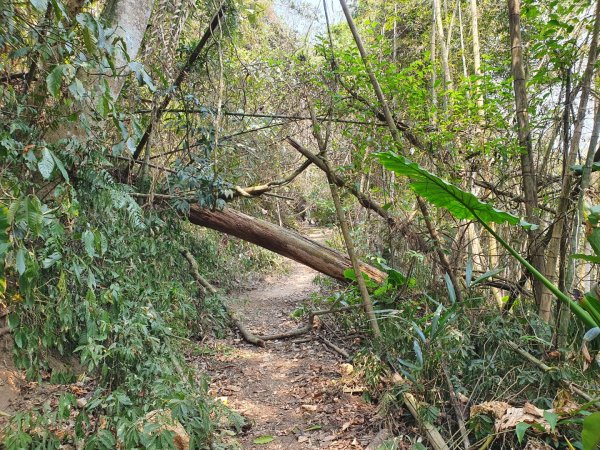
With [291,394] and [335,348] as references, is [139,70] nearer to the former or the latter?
[291,394]

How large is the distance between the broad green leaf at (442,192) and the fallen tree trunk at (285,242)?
218 cm

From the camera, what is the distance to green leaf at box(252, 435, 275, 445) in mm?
2934

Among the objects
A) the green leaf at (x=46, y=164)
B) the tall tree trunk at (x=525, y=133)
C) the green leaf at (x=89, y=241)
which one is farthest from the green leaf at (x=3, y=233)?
the tall tree trunk at (x=525, y=133)

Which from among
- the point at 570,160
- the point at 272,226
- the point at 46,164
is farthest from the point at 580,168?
the point at 272,226

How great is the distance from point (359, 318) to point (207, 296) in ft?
6.29

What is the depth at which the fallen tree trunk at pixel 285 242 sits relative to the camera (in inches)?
191

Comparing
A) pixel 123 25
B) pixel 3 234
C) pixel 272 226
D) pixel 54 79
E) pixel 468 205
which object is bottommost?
pixel 272 226

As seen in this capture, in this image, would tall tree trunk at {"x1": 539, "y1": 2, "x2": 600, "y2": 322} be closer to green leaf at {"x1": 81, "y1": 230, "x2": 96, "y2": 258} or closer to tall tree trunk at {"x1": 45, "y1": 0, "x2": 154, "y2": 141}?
green leaf at {"x1": 81, "y1": 230, "x2": 96, "y2": 258}

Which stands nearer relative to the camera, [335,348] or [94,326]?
[94,326]

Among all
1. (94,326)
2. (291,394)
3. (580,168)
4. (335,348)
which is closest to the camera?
(94,326)

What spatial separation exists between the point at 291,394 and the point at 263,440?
2.49 ft

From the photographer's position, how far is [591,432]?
1.79 meters

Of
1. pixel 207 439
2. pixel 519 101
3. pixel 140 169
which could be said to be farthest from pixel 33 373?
pixel 519 101

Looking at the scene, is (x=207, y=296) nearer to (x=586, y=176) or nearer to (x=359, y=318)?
(x=359, y=318)
